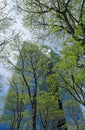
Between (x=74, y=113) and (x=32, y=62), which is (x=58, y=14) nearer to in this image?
(x=32, y=62)

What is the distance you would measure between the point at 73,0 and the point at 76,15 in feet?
4.11

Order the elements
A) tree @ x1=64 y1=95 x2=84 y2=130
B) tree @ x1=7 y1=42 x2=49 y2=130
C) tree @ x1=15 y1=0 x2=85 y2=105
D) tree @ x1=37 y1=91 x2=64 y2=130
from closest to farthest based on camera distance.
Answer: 1. tree @ x1=15 y1=0 x2=85 y2=105
2. tree @ x1=7 y1=42 x2=49 y2=130
3. tree @ x1=37 y1=91 x2=64 y2=130
4. tree @ x1=64 y1=95 x2=84 y2=130

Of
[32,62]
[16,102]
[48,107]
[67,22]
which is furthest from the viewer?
[16,102]

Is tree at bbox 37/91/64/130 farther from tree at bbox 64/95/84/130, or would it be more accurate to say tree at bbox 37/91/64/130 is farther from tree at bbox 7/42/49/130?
tree at bbox 64/95/84/130

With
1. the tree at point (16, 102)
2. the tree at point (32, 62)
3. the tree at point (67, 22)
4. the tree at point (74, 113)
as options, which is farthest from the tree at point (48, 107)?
the tree at point (67, 22)

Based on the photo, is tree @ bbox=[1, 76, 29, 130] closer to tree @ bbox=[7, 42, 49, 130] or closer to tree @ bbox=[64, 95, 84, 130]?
tree @ bbox=[7, 42, 49, 130]

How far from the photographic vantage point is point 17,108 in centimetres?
3241

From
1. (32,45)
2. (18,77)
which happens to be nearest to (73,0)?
(32,45)

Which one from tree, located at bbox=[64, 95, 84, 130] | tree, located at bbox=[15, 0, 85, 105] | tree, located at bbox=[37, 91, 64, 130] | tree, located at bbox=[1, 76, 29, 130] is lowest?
tree, located at bbox=[15, 0, 85, 105]

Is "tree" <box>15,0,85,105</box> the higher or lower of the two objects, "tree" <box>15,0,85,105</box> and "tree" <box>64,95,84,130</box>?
the lower

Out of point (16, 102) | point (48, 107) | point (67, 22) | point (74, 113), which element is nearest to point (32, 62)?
point (48, 107)

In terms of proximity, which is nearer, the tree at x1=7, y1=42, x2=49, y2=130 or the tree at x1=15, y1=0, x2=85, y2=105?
the tree at x1=15, y1=0, x2=85, y2=105

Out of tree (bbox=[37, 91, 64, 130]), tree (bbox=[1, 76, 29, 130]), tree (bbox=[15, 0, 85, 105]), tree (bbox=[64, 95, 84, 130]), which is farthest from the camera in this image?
tree (bbox=[64, 95, 84, 130])

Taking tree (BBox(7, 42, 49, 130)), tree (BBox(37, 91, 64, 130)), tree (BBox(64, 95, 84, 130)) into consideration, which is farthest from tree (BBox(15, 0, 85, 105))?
tree (BBox(64, 95, 84, 130))
